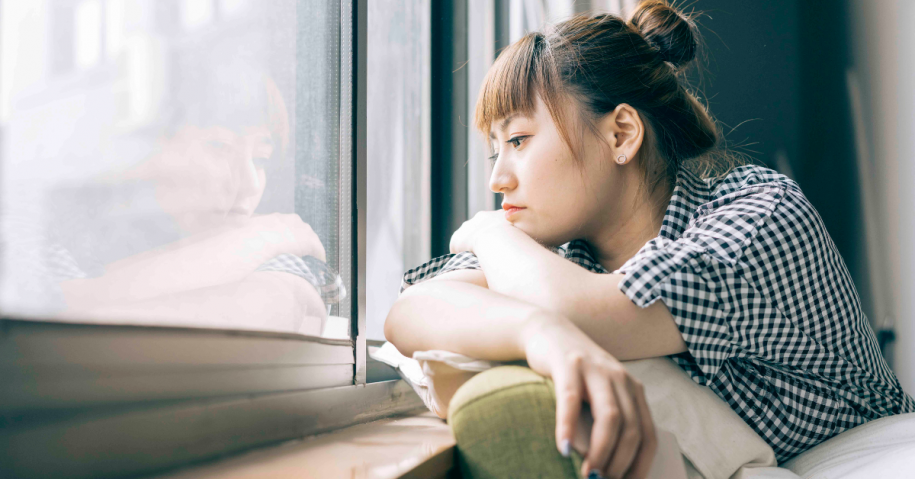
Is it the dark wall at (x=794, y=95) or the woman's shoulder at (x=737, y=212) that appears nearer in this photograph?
the woman's shoulder at (x=737, y=212)

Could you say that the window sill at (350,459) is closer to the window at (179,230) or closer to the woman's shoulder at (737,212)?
the window at (179,230)

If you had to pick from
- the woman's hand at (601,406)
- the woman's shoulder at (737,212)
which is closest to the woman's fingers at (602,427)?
the woman's hand at (601,406)

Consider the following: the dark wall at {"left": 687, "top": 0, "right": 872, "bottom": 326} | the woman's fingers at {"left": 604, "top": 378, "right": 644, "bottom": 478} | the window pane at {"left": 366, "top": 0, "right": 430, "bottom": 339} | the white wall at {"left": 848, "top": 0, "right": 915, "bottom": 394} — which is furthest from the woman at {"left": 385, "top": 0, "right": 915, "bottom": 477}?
the white wall at {"left": 848, "top": 0, "right": 915, "bottom": 394}

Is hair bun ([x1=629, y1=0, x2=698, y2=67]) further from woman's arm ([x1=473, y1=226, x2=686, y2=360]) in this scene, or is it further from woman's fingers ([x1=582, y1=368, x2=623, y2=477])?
woman's fingers ([x1=582, y1=368, x2=623, y2=477])

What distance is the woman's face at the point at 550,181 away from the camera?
0.77 m

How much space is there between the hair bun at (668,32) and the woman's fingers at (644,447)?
2.21 feet

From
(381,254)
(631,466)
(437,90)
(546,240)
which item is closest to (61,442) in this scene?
(631,466)

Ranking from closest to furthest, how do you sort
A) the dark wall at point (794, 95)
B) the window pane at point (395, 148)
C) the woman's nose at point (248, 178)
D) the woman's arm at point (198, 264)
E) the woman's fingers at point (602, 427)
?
the woman's fingers at point (602, 427), the woman's arm at point (198, 264), the woman's nose at point (248, 178), the window pane at point (395, 148), the dark wall at point (794, 95)

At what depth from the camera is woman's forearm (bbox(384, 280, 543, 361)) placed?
18.5 inches

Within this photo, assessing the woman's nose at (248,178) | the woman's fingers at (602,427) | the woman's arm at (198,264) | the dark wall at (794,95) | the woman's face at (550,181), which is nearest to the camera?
the woman's fingers at (602,427)

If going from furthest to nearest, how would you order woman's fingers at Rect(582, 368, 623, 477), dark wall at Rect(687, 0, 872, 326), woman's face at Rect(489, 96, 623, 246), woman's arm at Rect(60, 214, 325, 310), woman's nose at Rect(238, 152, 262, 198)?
1. dark wall at Rect(687, 0, 872, 326)
2. woman's face at Rect(489, 96, 623, 246)
3. woman's nose at Rect(238, 152, 262, 198)
4. woman's arm at Rect(60, 214, 325, 310)
5. woman's fingers at Rect(582, 368, 623, 477)

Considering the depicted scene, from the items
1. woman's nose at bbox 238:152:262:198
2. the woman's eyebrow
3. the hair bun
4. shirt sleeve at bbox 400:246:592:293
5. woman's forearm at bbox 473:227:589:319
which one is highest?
the hair bun

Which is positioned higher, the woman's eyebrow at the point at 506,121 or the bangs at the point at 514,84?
the bangs at the point at 514,84

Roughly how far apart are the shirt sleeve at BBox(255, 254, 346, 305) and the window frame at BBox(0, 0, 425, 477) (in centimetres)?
8
